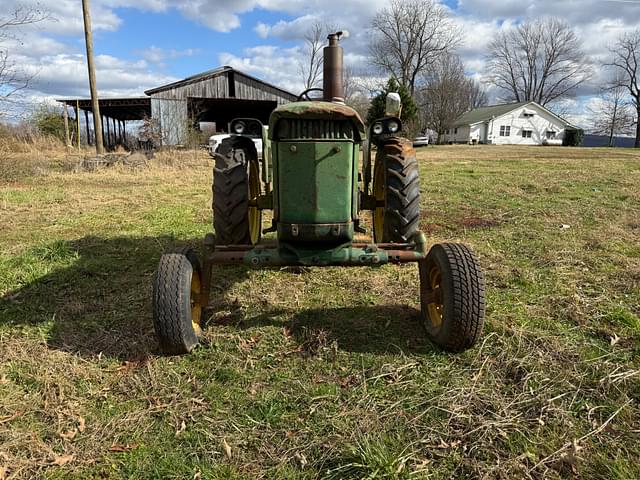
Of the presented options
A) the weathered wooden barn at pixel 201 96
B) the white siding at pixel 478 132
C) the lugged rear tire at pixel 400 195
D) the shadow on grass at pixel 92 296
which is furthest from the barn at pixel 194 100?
the white siding at pixel 478 132

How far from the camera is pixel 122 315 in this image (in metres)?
3.61

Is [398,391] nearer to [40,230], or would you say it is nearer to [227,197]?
[227,197]

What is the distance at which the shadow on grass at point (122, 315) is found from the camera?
3111 millimetres

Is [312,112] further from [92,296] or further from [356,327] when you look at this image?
[92,296]

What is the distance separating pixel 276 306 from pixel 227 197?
0.97 m

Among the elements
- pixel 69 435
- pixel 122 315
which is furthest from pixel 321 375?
pixel 122 315

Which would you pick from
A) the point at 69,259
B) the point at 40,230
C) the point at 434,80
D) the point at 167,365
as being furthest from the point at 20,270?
the point at 434,80

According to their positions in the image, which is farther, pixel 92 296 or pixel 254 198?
pixel 254 198

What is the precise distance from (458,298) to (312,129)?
1.40 meters

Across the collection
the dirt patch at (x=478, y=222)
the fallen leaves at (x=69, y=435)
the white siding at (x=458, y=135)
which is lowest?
the fallen leaves at (x=69, y=435)

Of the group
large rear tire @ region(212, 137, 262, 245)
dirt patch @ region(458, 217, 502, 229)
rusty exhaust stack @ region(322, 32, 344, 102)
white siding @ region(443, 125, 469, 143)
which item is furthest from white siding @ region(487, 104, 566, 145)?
large rear tire @ region(212, 137, 262, 245)

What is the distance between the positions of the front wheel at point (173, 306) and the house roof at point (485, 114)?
5483 centimetres

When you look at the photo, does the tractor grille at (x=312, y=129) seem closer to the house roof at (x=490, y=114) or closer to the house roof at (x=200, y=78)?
the house roof at (x=200, y=78)

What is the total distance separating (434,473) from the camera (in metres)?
1.97
